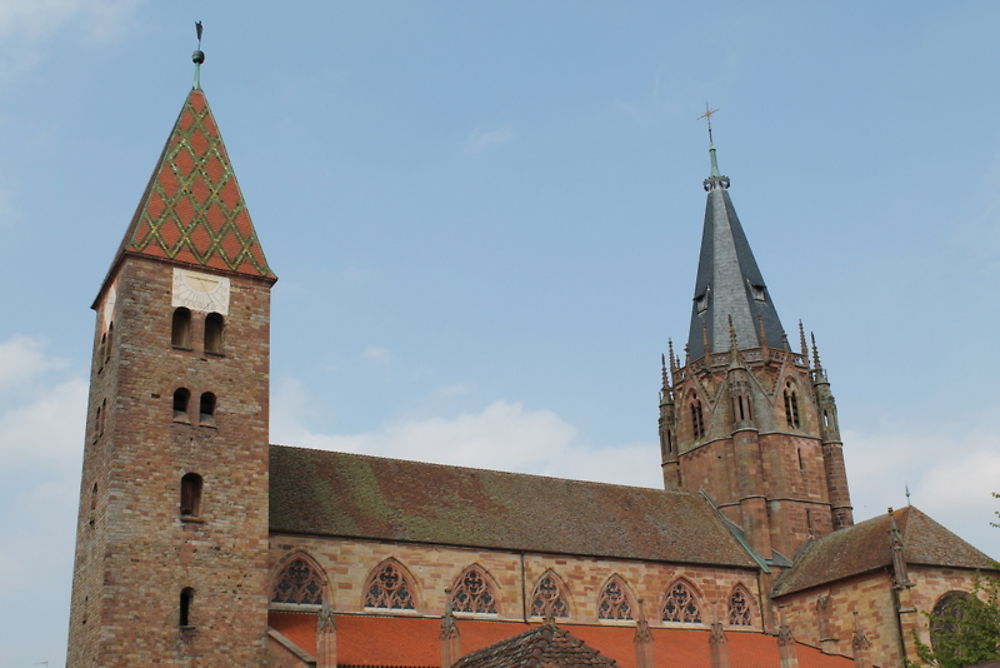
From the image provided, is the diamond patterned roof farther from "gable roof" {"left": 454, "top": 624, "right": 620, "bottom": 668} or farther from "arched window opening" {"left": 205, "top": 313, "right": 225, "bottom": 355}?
"gable roof" {"left": 454, "top": 624, "right": 620, "bottom": 668}

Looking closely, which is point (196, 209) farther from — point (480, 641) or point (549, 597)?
point (549, 597)

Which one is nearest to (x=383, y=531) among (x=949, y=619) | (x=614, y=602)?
(x=614, y=602)

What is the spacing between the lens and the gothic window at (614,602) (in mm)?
37688

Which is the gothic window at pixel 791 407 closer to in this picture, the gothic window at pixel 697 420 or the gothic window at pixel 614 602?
the gothic window at pixel 697 420

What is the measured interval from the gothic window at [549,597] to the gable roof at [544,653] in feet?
59.9

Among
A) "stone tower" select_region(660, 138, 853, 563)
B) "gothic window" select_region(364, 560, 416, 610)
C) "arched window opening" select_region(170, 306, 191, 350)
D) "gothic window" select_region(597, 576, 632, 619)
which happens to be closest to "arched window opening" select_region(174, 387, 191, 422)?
"arched window opening" select_region(170, 306, 191, 350)

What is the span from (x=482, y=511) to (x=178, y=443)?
11269 mm

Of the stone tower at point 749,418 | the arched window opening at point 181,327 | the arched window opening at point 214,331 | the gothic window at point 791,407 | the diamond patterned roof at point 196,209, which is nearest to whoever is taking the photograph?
the arched window opening at point 181,327

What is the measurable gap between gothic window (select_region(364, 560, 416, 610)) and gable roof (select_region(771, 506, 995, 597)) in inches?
564

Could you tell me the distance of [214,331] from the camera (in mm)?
32531

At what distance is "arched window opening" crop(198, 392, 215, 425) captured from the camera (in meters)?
31.0

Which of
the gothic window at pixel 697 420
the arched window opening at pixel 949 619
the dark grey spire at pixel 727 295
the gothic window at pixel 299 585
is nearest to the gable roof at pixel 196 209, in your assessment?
the gothic window at pixel 299 585

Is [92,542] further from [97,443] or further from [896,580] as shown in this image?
[896,580]

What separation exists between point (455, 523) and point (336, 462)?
4.30 m
